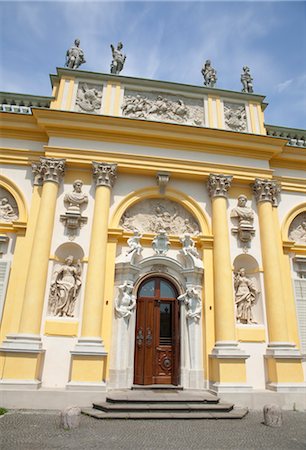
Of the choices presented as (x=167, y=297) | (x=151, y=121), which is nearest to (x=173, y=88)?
(x=151, y=121)

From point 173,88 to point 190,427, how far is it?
10.8 metres

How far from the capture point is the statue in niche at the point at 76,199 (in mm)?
10023

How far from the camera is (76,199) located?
10.1 metres

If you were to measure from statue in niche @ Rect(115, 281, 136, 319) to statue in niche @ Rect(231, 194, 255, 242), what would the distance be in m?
4.06

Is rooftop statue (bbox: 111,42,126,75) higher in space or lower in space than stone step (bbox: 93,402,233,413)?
higher

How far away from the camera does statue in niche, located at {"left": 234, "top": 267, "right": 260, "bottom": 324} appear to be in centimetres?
999

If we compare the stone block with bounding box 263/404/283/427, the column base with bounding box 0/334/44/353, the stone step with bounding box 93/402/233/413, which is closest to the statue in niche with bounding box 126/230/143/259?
the column base with bounding box 0/334/44/353

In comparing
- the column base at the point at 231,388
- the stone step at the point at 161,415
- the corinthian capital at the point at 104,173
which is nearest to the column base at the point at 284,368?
the column base at the point at 231,388

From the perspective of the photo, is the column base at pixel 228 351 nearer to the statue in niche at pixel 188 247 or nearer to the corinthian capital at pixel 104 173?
the statue in niche at pixel 188 247

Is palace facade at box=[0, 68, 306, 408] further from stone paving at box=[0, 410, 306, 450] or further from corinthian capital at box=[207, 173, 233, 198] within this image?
stone paving at box=[0, 410, 306, 450]

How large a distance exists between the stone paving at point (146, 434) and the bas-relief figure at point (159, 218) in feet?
18.6

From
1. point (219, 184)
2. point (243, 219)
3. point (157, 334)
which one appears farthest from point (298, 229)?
point (157, 334)

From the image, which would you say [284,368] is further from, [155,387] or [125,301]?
[125,301]

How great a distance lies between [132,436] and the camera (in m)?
5.77
